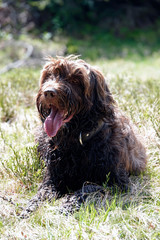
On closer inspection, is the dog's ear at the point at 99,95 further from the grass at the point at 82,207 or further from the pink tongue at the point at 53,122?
the grass at the point at 82,207

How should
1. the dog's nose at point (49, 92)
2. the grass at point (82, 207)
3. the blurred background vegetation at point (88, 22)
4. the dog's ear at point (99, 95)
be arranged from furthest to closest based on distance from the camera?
1. the blurred background vegetation at point (88, 22)
2. the dog's ear at point (99, 95)
3. the dog's nose at point (49, 92)
4. the grass at point (82, 207)

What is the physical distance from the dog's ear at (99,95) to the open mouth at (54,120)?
1.15 feet

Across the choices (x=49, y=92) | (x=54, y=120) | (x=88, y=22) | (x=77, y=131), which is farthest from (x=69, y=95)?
(x=88, y=22)

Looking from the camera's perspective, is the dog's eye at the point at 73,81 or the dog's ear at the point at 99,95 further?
the dog's ear at the point at 99,95

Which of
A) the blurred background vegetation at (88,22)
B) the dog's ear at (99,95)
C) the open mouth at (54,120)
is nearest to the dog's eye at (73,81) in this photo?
the dog's ear at (99,95)

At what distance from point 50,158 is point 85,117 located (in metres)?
0.64

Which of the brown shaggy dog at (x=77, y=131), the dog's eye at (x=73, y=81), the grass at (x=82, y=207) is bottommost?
the grass at (x=82, y=207)

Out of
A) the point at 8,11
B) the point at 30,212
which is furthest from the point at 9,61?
the point at 30,212

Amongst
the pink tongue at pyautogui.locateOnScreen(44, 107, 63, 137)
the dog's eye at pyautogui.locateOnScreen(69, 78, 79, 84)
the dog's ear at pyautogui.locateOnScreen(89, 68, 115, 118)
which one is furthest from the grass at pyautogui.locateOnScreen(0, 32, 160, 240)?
the dog's eye at pyautogui.locateOnScreen(69, 78, 79, 84)

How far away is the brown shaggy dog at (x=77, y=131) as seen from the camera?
3.33m

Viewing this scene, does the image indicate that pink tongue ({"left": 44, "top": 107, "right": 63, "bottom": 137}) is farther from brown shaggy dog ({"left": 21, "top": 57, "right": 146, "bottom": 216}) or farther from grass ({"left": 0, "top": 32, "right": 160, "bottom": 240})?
grass ({"left": 0, "top": 32, "right": 160, "bottom": 240})

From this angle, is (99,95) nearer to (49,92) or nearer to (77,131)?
(77,131)

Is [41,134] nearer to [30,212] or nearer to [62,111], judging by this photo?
[62,111]

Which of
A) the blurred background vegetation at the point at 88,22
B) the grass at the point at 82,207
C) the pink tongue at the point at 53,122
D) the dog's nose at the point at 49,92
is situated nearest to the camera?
the grass at the point at 82,207
